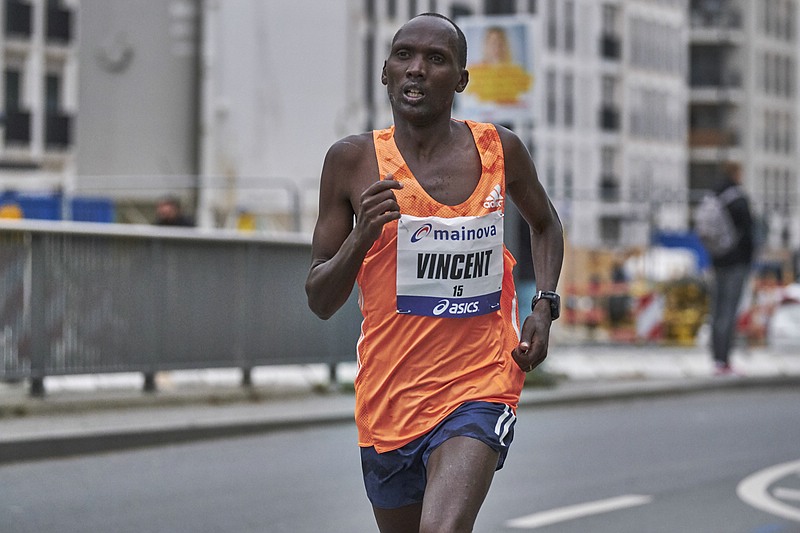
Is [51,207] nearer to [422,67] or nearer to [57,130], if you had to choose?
[422,67]

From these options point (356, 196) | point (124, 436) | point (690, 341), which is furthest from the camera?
point (690, 341)

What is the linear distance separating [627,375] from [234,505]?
9846 mm

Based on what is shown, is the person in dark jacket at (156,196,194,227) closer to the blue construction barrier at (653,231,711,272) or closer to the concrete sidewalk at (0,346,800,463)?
the concrete sidewalk at (0,346,800,463)

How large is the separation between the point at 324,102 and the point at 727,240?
17827 millimetres

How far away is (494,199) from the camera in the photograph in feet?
17.0

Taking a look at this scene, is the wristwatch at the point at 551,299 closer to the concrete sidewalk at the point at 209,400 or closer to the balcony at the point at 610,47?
the concrete sidewalk at the point at 209,400

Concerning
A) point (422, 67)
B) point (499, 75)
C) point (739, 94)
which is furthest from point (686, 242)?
point (739, 94)

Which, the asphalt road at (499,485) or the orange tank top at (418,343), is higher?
the orange tank top at (418,343)

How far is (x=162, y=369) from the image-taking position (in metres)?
14.1

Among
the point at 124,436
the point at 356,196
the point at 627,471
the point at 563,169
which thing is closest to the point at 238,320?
the point at 124,436

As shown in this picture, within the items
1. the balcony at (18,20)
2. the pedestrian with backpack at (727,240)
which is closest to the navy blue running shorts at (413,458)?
the pedestrian with backpack at (727,240)

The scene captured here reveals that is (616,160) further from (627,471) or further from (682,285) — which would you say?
(627,471)

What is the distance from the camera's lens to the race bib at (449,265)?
5043 millimetres

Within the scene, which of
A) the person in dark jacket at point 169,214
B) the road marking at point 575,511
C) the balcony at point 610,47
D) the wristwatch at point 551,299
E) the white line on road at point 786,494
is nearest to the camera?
the wristwatch at point 551,299
